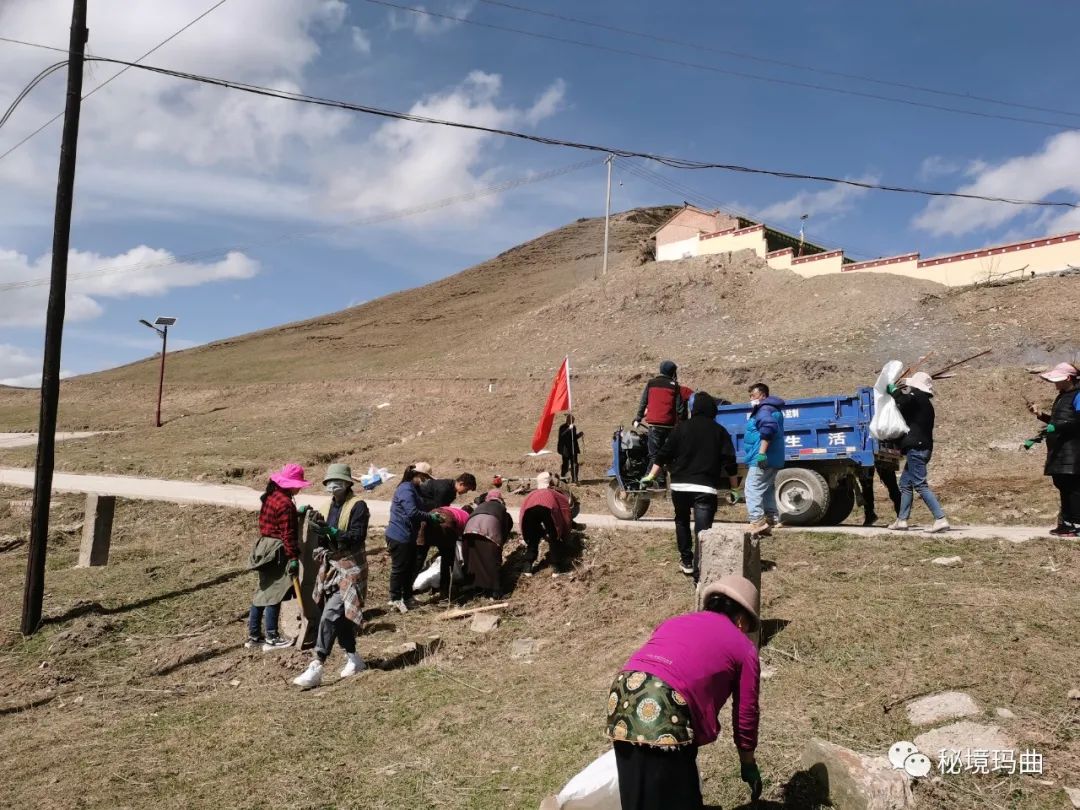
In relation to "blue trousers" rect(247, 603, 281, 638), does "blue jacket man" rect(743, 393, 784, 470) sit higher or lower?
higher

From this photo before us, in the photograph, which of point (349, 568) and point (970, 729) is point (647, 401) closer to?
point (349, 568)

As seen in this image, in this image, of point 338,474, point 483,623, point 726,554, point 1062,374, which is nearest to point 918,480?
point 1062,374

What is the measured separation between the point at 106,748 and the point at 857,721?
5.04 metres

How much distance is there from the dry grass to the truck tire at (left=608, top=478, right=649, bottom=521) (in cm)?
166

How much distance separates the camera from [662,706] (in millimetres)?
2979

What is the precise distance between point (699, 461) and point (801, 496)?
135 inches

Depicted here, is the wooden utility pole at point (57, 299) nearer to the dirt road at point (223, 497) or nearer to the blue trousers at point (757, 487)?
the dirt road at point (223, 497)

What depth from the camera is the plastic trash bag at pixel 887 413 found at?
8508mm

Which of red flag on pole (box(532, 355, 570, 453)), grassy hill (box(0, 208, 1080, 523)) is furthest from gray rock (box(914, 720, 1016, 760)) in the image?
red flag on pole (box(532, 355, 570, 453))

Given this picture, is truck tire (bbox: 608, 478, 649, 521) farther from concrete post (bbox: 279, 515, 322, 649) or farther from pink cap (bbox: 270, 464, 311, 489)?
pink cap (bbox: 270, 464, 311, 489)

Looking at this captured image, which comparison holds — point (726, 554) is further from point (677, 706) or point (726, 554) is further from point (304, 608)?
point (304, 608)

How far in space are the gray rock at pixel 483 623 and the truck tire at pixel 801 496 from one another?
13.3 feet

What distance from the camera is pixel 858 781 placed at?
351 cm

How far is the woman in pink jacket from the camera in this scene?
2.99 metres
